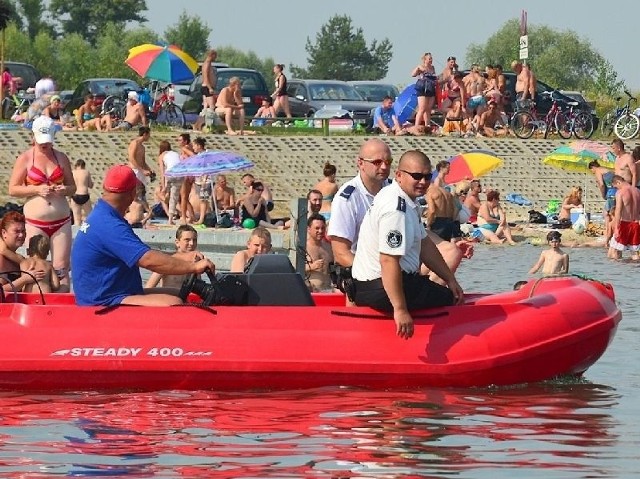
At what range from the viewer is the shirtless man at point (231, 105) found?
30.2 m

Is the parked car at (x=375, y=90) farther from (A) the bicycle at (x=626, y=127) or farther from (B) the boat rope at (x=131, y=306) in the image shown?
(B) the boat rope at (x=131, y=306)

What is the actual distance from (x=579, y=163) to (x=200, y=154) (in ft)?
24.1

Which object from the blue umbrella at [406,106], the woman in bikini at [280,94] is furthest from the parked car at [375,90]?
the blue umbrella at [406,106]

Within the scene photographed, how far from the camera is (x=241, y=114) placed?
30.6 m

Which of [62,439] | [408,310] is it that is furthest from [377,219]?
[62,439]

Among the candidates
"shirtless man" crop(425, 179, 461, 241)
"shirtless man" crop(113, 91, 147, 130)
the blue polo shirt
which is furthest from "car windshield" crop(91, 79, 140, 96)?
the blue polo shirt

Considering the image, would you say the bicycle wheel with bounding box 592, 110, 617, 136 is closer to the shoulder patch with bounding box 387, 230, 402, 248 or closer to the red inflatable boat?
the red inflatable boat

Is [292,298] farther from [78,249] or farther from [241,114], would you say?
[241,114]

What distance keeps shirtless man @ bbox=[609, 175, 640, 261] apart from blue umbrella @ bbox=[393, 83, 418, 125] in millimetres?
9183

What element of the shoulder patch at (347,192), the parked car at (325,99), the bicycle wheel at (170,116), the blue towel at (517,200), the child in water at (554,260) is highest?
the shoulder patch at (347,192)

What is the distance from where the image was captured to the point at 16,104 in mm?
33844

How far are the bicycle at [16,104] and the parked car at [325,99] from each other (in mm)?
5340

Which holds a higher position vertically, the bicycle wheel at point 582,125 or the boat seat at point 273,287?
the bicycle wheel at point 582,125

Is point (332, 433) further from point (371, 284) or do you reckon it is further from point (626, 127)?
point (626, 127)
